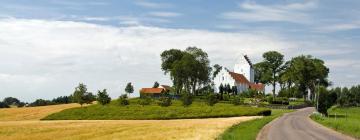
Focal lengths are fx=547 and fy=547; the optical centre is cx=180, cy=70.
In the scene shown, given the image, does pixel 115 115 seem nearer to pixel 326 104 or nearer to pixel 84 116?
pixel 84 116

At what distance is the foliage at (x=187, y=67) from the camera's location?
172000mm

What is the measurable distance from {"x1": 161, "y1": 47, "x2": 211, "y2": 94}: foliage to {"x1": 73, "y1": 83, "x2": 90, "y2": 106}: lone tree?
120 ft

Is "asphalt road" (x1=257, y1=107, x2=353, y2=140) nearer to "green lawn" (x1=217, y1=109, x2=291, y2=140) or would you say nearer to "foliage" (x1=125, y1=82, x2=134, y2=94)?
"green lawn" (x1=217, y1=109, x2=291, y2=140)

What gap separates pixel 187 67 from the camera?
170 meters

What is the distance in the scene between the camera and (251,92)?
19762 centimetres

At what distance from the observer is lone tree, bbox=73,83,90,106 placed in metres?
142

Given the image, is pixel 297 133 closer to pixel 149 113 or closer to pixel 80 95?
pixel 149 113

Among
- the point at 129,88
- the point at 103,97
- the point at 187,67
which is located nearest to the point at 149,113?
the point at 103,97

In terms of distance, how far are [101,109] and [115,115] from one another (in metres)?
8.48

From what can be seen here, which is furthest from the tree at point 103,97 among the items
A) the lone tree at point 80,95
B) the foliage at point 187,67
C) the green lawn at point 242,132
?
the green lawn at point 242,132

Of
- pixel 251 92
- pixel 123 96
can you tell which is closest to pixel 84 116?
pixel 123 96

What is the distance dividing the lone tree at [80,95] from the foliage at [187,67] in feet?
120

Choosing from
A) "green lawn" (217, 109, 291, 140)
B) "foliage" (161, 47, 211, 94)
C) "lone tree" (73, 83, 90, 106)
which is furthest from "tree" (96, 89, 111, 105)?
"green lawn" (217, 109, 291, 140)

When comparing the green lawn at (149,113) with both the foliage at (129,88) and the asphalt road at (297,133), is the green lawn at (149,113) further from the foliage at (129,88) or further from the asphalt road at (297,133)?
the foliage at (129,88)
